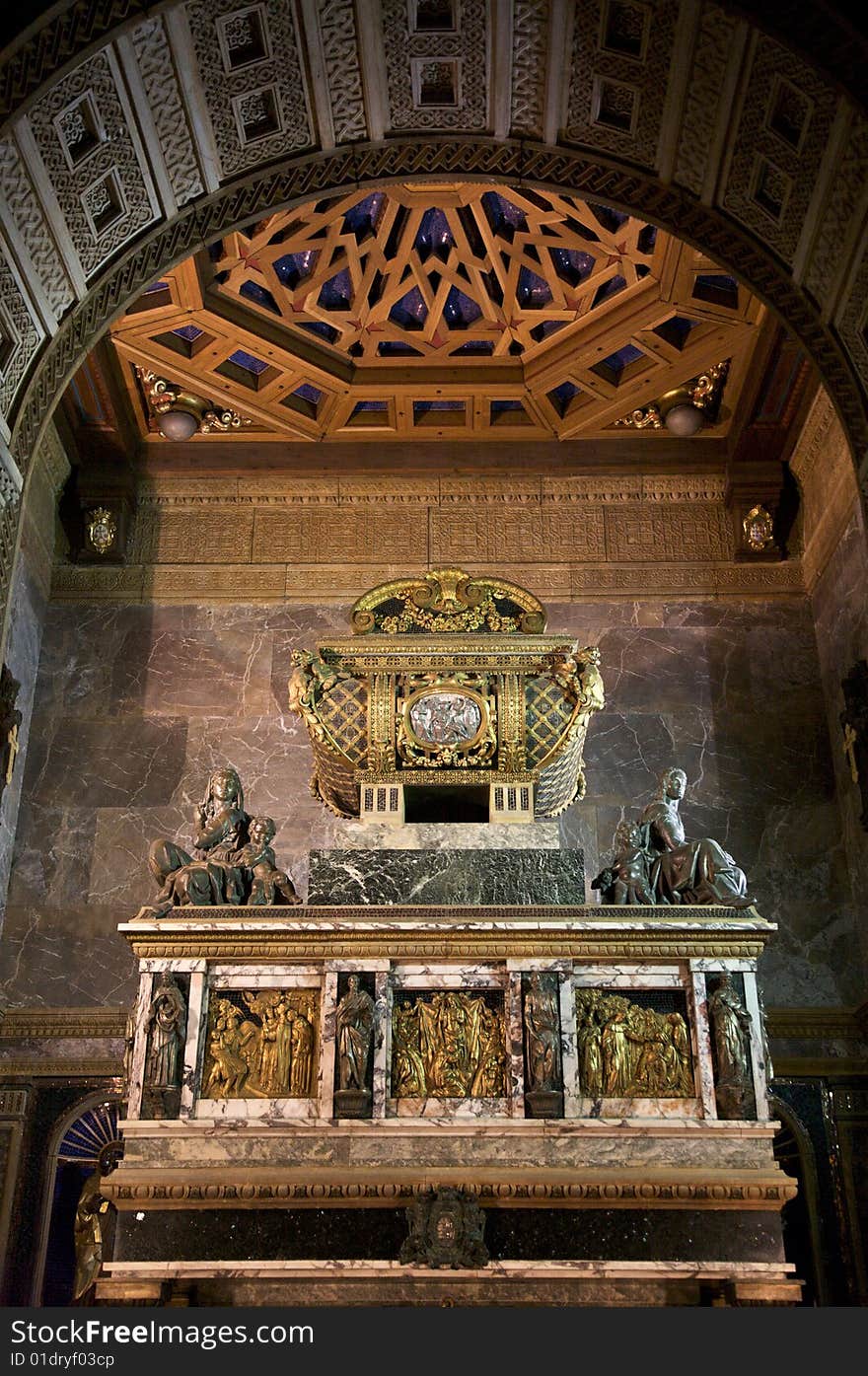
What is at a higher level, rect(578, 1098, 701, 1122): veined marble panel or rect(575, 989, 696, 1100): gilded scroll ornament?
rect(575, 989, 696, 1100): gilded scroll ornament

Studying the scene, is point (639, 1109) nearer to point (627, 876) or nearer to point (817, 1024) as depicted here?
point (627, 876)

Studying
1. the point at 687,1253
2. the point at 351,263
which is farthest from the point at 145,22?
the point at 687,1253

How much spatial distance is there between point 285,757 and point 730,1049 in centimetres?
463

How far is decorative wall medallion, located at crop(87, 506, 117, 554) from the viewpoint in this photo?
39.2 feet

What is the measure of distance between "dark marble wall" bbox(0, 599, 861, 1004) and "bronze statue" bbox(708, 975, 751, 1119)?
2.68 meters

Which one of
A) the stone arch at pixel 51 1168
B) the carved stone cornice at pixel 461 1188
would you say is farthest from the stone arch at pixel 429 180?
the stone arch at pixel 51 1168

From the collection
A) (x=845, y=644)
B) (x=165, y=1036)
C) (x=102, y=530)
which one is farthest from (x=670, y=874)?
(x=102, y=530)

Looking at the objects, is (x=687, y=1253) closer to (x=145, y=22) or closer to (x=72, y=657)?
(x=145, y=22)

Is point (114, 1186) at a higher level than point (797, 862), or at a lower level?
lower

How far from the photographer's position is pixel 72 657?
1162 centimetres

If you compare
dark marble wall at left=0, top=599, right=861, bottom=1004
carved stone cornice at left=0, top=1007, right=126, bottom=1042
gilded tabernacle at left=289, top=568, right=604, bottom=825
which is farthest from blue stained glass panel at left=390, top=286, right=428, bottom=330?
carved stone cornice at left=0, top=1007, right=126, bottom=1042

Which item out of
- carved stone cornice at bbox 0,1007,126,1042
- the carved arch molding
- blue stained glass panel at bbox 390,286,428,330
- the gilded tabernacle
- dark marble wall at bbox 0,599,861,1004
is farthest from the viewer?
blue stained glass panel at bbox 390,286,428,330

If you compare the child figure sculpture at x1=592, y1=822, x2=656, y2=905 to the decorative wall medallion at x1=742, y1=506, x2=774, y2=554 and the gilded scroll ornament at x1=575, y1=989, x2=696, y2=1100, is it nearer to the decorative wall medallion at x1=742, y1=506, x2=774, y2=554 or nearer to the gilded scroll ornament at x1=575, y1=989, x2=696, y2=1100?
the gilded scroll ornament at x1=575, y1=989, x2=696, y2=1100

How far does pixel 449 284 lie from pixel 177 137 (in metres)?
4.69
